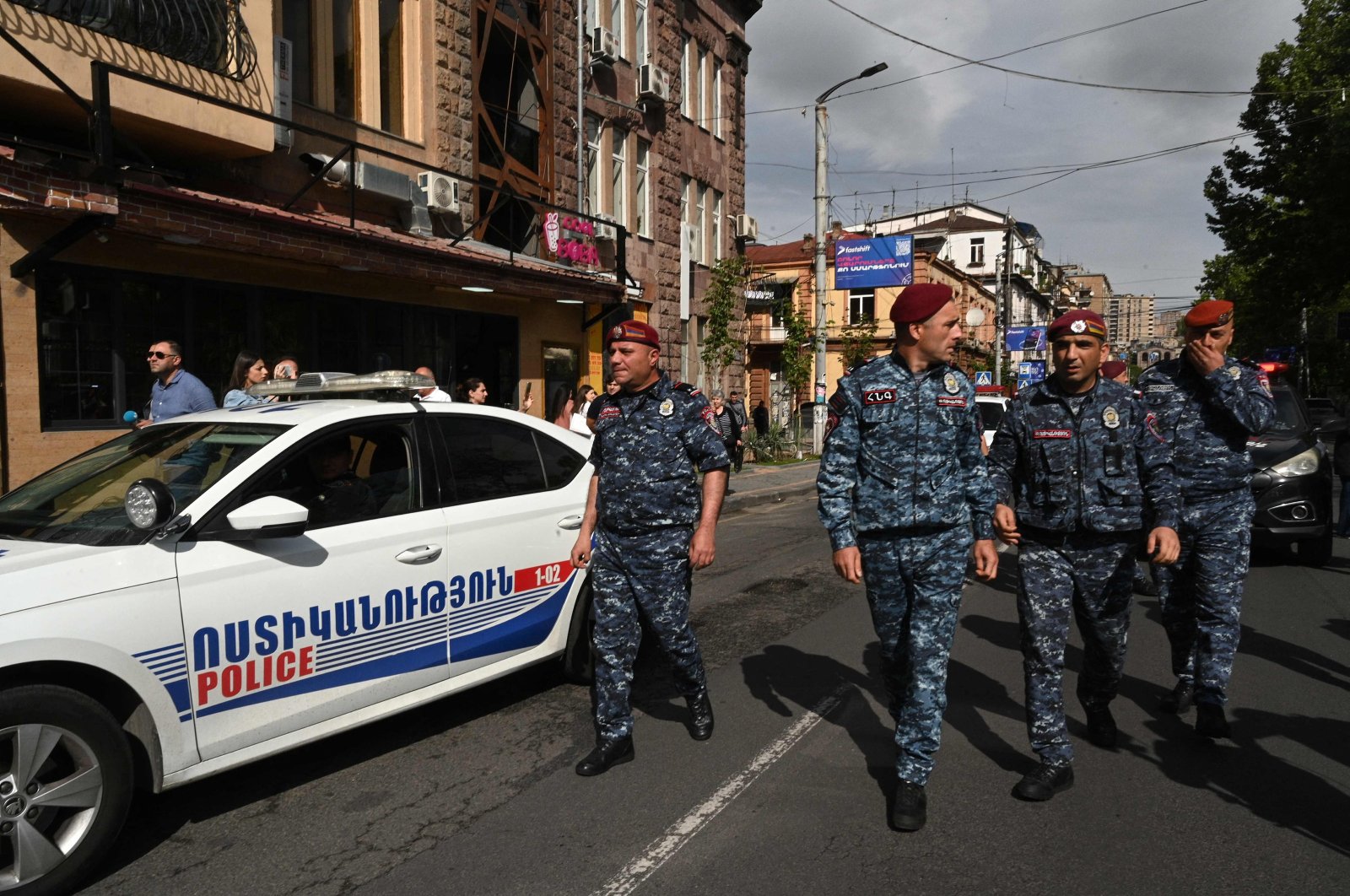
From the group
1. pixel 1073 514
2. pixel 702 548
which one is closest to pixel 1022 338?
pixel 1073 514

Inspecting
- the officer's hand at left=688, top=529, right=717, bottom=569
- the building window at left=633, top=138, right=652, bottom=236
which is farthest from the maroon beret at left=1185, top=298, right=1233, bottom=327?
the building window at left=633, top=138, right=652, bottom=236

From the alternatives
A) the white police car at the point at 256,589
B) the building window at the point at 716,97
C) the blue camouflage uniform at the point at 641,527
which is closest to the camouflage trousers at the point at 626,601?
the blue camouflage uniform at the point at 641,527

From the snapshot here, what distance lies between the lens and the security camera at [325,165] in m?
12.9

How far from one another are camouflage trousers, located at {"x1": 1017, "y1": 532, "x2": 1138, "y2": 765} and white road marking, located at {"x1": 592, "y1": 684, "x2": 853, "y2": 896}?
112 centimetres

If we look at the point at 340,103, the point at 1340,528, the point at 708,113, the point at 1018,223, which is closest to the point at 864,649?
the point at 1340,528

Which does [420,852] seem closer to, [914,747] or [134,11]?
[914,747]

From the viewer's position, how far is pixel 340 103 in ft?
46.0

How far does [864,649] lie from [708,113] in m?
21.2

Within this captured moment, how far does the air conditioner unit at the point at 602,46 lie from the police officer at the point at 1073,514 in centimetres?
1688

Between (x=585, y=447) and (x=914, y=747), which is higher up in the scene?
(x=585, y=447)

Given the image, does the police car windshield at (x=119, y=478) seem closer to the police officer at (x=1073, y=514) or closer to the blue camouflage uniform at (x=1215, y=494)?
the police officer at (x=1073, y=514)

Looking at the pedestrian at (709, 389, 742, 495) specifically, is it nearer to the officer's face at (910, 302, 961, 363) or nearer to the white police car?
the white police car

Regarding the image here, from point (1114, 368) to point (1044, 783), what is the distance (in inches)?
132

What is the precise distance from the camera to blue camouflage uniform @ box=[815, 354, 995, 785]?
3.69 meters
